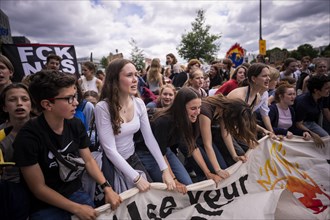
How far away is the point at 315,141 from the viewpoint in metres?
3.39

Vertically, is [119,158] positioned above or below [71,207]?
above

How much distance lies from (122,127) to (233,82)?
11.4 ft

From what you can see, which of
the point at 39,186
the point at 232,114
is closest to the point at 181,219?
the point at 39,186

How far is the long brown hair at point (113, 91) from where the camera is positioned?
208 cm

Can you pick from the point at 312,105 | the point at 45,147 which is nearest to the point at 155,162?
the point at 45,147

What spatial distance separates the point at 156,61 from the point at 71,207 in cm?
474

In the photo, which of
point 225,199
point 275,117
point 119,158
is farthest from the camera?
point 275,117

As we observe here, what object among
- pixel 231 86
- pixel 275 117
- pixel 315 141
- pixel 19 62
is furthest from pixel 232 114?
pixel 19 62

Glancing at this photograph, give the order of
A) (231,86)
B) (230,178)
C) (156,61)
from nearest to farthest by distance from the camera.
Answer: (230,178) → (231,86) → (156,61)

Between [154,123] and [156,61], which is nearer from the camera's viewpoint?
[154,123]

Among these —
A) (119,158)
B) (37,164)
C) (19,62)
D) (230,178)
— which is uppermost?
(19,62)

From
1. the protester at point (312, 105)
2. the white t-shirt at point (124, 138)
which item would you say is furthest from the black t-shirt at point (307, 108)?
the white t-shirt at point (124, 138)

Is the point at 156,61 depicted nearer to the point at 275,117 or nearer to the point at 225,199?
the point at 275,117

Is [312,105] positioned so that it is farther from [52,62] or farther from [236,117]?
[52,62]
